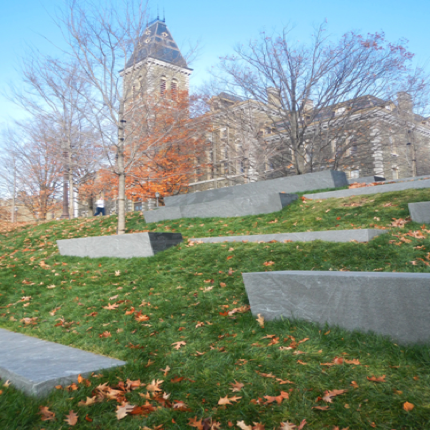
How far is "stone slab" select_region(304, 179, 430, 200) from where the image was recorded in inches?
389

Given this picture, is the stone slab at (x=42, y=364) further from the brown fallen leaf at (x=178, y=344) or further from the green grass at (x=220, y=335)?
the brown fallen leaf at (x=178, y=344)

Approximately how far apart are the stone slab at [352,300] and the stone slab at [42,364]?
184 centimetres

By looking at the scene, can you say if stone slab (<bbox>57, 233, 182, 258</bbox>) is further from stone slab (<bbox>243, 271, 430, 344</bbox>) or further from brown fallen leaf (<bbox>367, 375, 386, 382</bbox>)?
brown fallen leaf (<bbox>367, 375, 386, 382</bbox>)

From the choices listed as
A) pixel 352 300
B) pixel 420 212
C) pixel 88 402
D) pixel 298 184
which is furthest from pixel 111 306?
→ pixel 298 184

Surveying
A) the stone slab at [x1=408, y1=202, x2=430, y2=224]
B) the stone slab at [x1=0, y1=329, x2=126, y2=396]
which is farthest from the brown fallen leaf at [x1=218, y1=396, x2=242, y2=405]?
the stone slab at [x1=408, y1=202, x2=430, y2=224]

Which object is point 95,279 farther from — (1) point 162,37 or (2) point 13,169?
(2) point 13,169

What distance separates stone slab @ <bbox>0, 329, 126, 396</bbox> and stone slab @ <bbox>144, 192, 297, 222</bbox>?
7.79 metres

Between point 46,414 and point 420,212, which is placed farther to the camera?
point 420,212

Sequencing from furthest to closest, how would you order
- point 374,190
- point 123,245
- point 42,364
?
1. point 374,190
2. point 123,245
3. point 42,364

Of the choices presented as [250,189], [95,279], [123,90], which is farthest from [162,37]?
[95,279]

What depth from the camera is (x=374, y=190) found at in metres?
10.6

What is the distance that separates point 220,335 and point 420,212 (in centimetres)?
505

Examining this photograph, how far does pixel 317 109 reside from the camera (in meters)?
16.2

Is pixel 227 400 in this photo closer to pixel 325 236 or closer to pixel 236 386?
pixel 236 386
